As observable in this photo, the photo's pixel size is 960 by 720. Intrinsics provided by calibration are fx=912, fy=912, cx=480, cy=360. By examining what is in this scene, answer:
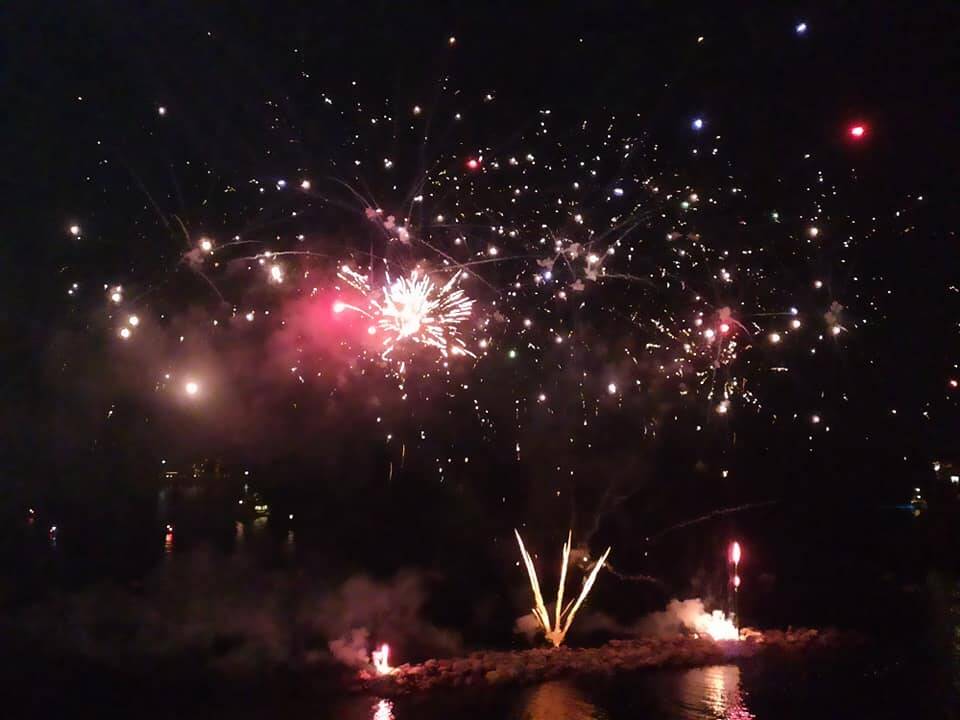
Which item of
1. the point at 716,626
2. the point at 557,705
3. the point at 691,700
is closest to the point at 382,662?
the point at 557,705

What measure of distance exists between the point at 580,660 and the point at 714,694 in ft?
5.44

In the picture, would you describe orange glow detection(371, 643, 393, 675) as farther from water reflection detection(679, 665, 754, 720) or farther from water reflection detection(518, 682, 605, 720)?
water reflection detection(679, 665, 754, 720)

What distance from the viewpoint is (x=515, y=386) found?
48.9 ft

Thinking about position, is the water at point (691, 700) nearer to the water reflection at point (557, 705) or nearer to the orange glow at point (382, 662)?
the water reflection at point (557, 705)

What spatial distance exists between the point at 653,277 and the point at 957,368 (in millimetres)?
7091

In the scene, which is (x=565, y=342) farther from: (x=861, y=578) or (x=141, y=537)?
(x=141, y=537)

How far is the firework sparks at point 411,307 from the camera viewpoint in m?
11.0

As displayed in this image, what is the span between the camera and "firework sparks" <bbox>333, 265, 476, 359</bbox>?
10992 millimetres

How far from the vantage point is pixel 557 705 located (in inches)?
354

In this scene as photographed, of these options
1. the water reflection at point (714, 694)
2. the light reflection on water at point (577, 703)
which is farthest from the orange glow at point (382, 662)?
the water reflection at point (714, 694)

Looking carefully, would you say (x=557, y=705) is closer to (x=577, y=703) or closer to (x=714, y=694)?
(x=577, y=703)

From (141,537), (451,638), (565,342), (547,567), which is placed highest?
(565,342)

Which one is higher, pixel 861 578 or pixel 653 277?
pixel 653 277

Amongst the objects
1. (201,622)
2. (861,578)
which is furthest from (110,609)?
(861,578)
